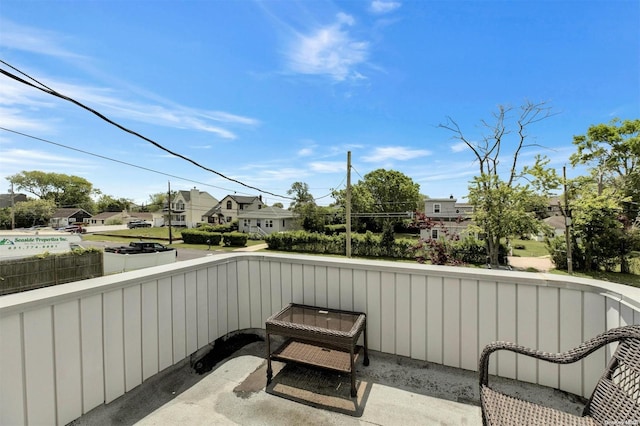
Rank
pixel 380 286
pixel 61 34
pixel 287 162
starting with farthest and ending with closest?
1. pixel 287 162
2. pixel 61 34
3. pixel 380 286

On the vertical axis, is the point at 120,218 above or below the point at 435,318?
below

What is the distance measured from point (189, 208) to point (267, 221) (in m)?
15.5

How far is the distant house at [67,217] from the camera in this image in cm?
4047

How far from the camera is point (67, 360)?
58.1 inches

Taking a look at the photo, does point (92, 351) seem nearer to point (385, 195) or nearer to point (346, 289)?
point (346, 289)

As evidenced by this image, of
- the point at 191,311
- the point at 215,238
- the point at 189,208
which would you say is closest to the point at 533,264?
the point at 191,311

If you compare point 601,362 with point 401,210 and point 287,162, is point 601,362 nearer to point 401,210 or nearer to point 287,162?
point 287,162

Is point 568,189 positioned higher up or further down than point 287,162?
further down

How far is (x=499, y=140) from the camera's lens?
552 inches

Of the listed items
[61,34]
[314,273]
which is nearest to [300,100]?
[61,34]

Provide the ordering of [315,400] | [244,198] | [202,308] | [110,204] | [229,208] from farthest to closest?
[110,204]
[244,198]
[229,208]
[202,308]
[315,400]

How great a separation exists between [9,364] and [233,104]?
8.57m

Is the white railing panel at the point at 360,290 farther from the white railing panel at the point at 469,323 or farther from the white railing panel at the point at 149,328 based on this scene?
the white railing panel at the point at 149,328

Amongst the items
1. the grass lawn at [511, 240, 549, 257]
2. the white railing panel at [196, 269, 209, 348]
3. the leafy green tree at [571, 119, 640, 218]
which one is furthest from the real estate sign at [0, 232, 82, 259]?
the leafy green tree at [571, 119, 640, 218]
